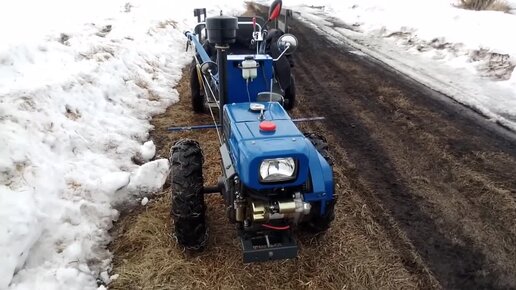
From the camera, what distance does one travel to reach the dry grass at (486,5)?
570 inches

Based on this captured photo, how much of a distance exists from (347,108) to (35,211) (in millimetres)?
5023

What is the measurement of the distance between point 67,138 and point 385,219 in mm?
3413

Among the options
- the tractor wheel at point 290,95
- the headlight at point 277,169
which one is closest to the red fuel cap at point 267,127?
the headlight at point 277,169

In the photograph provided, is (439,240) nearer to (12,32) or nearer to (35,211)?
(35,211)

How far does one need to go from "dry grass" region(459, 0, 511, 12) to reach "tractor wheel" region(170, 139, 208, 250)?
1507 centimetres

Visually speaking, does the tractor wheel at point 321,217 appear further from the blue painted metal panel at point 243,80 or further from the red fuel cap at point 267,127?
the blue painted metal panel at point 243,80

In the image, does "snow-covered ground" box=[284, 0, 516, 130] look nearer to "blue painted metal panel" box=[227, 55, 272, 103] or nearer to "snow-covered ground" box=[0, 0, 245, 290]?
"blue painted metal panel" box=[227, 55, 272, 103]

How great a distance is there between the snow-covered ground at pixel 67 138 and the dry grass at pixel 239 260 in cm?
22

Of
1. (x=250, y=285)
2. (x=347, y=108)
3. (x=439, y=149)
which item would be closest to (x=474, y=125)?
(x=439, y=149)

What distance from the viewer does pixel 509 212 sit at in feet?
13.7

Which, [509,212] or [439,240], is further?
[509,212]

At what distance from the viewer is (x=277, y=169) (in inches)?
115

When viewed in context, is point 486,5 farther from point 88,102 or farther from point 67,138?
point 67,138

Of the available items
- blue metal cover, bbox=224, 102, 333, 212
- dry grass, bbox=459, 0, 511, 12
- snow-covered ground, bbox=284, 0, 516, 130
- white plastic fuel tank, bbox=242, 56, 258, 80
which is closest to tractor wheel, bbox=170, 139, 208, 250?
blue metal cover, bbox=224, 102, 333, 212
